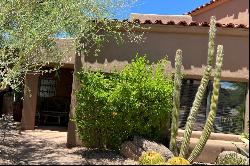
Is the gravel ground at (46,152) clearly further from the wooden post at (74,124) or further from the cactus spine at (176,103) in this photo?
the cactus spine at (176,103)

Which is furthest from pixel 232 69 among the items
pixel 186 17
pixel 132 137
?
pixel 186 17

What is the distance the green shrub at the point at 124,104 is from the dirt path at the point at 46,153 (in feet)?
2.17

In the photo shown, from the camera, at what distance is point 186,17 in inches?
818

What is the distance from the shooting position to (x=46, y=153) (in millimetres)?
14766

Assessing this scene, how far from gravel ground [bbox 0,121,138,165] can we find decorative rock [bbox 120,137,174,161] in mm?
227

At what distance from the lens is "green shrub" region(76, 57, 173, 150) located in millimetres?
13836

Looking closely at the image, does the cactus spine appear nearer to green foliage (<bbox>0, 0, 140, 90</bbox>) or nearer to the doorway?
green foliage (<bbox>0, 0, 140, 90</bbox>)

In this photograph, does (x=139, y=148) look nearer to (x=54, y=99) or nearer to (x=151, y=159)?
(x=151, y=159)

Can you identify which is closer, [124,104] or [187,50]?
[124,104]

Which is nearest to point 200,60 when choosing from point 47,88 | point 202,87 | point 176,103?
point 176,103

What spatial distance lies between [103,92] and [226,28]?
4.12 metres

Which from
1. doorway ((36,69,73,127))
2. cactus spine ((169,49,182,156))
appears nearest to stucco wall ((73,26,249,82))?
cactus spine ((169,49,182,156))

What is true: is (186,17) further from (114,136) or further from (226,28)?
(114,136)

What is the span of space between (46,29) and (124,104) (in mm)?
2945
